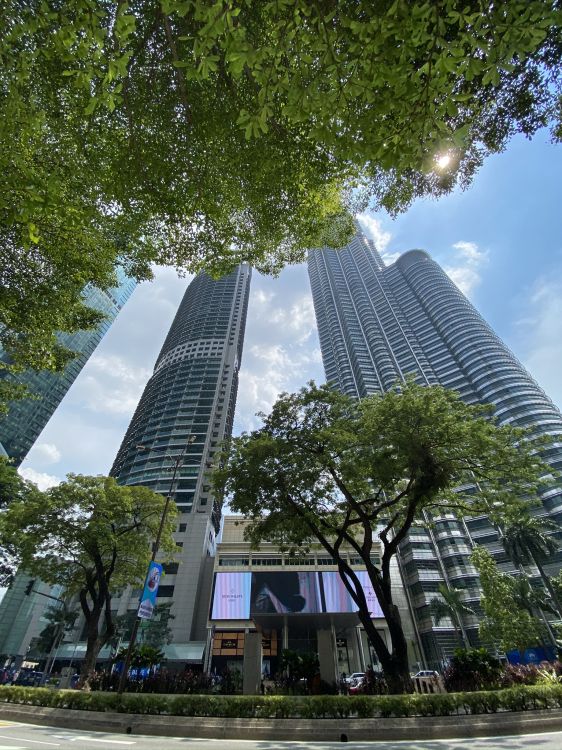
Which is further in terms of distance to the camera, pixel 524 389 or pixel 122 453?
pixel 122 453

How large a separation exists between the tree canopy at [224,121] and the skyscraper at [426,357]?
41.1 metres

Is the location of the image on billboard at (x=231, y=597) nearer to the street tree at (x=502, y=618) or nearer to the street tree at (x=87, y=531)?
the street tree at (x=87, y=531)

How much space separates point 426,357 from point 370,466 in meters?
89.0

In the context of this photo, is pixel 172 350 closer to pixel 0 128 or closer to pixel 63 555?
pixel 63 555

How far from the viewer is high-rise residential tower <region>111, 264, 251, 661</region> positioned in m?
52.8

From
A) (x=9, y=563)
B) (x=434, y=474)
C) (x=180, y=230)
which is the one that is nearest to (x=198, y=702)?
(x=434, y=474)

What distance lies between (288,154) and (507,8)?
6.34 metres

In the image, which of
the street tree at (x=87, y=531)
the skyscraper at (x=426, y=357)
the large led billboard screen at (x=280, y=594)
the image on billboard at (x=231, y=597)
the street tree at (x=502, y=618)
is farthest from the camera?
the skyscraper at (x=426, y=357)

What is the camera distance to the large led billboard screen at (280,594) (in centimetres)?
4206

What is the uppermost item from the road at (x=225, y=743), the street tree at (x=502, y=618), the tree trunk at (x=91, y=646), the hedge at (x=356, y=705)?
the street tree at (x=502, y=618)

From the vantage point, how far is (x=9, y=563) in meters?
24.9

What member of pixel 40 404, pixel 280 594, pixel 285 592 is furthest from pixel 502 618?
pixel 40 404

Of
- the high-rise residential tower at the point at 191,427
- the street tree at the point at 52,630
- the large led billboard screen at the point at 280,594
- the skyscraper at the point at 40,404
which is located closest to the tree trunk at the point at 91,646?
the high-rise residential tower at the point at 191,427

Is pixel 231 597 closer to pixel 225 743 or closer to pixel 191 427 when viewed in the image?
pixel 191 427
